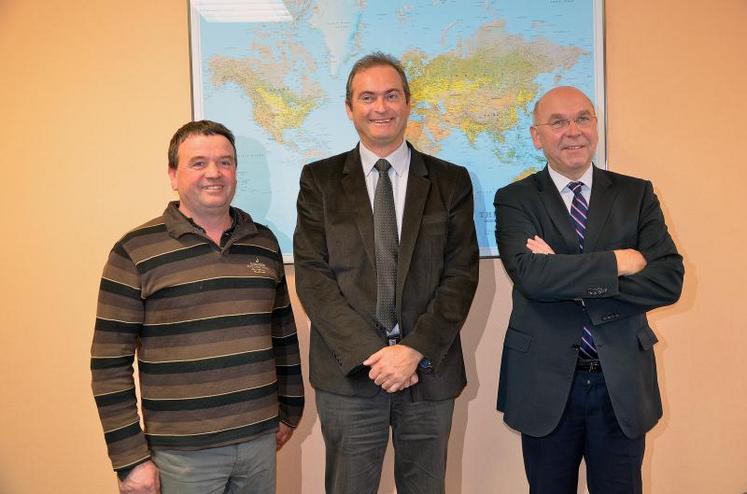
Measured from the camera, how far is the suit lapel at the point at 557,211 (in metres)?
1.98

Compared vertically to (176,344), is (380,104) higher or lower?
higher

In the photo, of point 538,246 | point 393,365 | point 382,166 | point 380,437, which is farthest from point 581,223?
point 380,437

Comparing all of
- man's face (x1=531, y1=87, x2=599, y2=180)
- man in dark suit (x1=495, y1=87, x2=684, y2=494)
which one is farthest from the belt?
man's face (x1=531, y1=87, x2=599, y2=180)

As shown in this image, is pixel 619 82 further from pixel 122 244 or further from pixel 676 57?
pixel 122 244

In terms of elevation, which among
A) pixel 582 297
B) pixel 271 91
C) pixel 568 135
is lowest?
pixel 582 297

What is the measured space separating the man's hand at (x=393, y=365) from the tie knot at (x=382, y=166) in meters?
0.61

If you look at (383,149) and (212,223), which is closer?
(212,223)

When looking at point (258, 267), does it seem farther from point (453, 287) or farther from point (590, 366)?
point (590, 366)

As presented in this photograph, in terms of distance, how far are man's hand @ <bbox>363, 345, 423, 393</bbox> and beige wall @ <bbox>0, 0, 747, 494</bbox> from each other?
1.05 m

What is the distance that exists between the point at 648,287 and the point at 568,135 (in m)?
0.60

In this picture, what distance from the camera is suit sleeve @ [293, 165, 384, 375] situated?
180 cm

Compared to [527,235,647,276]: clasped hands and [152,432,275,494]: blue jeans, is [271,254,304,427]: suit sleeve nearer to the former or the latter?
[152,432,275,494]: blue jeans

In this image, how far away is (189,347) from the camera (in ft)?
5.62

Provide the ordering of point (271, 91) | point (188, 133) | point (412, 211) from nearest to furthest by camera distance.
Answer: point (188, 133), point (412, 211), point (271, 91)
